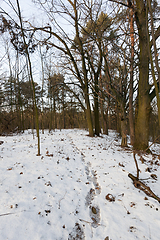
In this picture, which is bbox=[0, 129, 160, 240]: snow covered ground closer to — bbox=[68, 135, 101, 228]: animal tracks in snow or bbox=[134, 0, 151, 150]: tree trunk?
bbox=[68, 135, 101, 228]: animal tracks in snow

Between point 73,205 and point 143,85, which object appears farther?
point 143,85

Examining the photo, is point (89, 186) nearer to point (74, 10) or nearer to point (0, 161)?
point (0, 161)

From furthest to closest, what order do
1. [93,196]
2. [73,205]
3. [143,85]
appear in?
[143,85], [93,196], [73,205]

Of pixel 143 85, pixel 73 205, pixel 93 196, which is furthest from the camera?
pixel 143 85

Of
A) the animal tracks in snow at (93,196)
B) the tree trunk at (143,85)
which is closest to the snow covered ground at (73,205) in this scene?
the animal tracks in snow at (93,196)

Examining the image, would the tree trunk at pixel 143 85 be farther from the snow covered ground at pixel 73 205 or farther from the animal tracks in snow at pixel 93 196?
the animal tracks in snow at pixel 93 196

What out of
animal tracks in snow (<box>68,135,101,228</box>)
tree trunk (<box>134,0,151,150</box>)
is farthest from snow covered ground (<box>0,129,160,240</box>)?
tree trunk (<box>134,0,151,150</box>)

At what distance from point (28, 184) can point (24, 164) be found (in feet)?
4.72

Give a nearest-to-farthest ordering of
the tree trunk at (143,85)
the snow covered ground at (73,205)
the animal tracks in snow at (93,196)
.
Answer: the snow covered ground at (73,205) → the animal tracks in snow at (93,196) → the tree trunk at (143,85)

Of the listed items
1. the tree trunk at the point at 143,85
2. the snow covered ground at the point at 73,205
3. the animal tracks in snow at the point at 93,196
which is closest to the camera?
the snow covered ground at the point at 73,205

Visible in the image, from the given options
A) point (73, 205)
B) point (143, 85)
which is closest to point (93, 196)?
point (73, 205)

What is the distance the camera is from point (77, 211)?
2854 millimetres

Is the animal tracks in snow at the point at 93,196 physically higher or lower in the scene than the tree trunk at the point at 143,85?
lower

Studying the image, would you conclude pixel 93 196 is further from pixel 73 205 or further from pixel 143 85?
pixel 143 85
